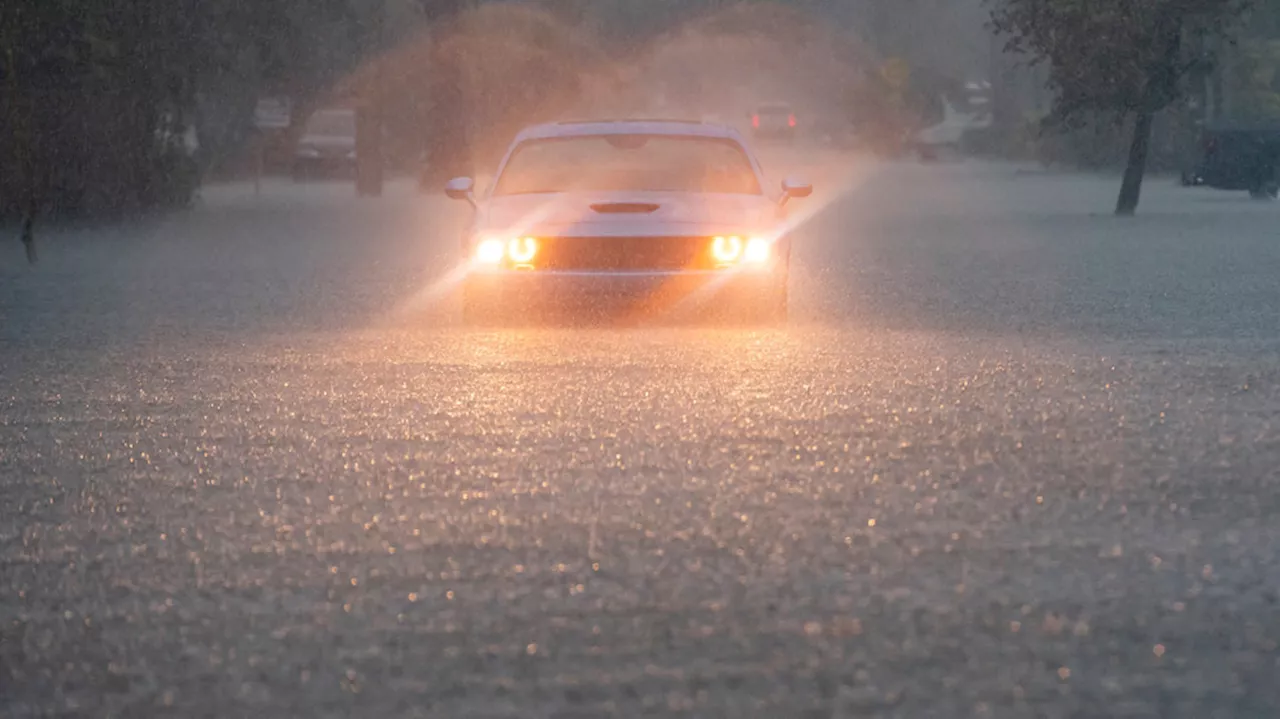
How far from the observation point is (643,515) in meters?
6.99

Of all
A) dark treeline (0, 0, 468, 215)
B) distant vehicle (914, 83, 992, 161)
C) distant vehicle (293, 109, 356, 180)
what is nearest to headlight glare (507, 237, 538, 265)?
dark treeline (0, 0, 468, 215)

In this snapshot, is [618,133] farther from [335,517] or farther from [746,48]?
[746,48]

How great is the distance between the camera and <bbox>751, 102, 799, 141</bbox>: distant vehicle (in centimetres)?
8400

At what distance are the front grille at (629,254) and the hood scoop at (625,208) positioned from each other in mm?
222

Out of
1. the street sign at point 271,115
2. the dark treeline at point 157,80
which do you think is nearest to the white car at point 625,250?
the dark treeline at point 157,80

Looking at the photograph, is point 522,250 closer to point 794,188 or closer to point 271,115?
point 794,188

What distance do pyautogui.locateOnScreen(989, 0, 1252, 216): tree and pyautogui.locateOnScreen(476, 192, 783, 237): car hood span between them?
1648 cm

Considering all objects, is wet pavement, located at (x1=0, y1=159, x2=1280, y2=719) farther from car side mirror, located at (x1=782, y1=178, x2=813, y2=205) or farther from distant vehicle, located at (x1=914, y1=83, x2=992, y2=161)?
distant vehicle, located at (x1=914, y1=83, x2=992, y2=161)

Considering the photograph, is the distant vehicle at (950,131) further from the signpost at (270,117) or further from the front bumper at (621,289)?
the front bumper at (621,289)

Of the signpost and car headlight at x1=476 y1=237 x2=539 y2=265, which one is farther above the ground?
the signpost

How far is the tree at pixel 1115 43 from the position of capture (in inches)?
1148

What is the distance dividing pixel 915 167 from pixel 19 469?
189 feet

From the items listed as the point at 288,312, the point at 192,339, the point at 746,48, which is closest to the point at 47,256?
the point at 288,312

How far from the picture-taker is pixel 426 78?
5109 centimetres
